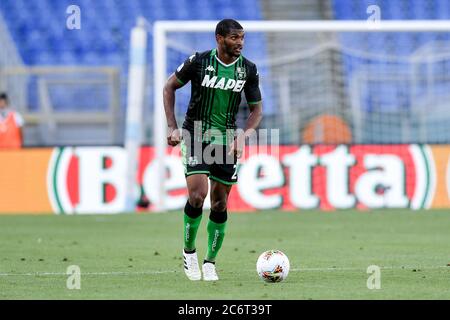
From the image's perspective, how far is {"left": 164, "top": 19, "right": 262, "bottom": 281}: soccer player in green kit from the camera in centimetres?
904

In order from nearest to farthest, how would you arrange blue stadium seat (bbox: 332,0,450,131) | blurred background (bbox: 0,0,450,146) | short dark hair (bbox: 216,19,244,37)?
short dark hair (bbox: 216,19,244,37)
blurred background (bbox: 0,0,450,146)
blue stadium seat (bbox: 332,0,450,131)

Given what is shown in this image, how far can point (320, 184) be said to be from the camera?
1888 cm

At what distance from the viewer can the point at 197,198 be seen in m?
9.03

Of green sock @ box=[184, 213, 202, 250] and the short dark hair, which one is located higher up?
the short dark hair

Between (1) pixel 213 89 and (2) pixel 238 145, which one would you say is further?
(1) pixel 213 89

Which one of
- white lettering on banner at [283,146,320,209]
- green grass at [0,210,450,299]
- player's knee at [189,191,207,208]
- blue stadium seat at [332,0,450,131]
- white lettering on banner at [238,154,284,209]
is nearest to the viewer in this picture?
green grass at [0,210,450,299]

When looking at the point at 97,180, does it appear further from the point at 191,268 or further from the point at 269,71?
the point at 191,268

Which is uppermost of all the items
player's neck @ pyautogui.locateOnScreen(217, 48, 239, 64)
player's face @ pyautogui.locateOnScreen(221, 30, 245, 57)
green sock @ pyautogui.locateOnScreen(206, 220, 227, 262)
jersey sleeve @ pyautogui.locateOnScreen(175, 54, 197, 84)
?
player's face @ pyautogui.locateOnScreen(221, 30, 245, 57)

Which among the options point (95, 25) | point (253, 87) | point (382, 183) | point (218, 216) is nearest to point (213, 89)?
point (253, 87)

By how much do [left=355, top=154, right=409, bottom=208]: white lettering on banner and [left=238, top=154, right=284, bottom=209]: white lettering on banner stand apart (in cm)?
144

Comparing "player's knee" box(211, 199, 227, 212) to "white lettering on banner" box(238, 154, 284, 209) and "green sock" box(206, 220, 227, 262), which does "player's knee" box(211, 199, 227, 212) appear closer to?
"green sock" box(206, 220, 227, 262)

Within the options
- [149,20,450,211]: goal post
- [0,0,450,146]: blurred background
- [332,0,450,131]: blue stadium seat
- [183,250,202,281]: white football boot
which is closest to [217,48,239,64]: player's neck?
[183,250,202,281]: white football boot

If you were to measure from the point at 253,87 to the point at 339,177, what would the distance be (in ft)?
32.0
